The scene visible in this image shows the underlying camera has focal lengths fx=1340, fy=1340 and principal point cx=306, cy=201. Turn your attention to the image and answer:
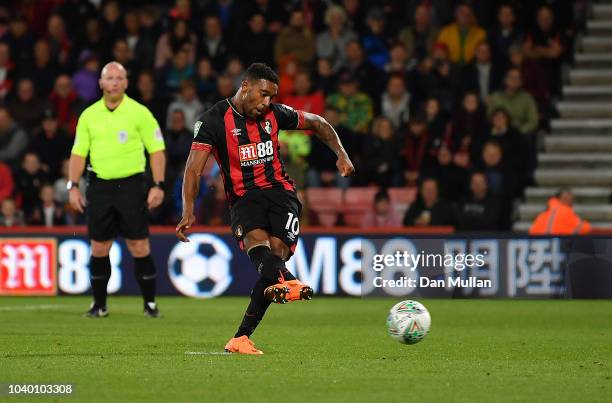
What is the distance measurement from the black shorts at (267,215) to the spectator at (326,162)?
9.96 metres

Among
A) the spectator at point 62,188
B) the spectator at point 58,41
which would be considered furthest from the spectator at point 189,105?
the spectator at point 58,41

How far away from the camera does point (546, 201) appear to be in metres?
20.0

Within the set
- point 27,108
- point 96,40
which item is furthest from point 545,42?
point 27,108

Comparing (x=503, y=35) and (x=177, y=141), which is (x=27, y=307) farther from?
(x=503, y=35)

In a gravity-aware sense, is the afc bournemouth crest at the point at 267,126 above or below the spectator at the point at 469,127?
below

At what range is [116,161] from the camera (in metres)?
13.3

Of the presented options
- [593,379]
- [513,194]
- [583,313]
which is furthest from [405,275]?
[593,379]

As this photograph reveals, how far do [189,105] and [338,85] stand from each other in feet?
7.67

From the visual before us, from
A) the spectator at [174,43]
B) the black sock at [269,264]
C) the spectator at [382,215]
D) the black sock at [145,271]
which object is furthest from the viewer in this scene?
the spectator at [174,43]

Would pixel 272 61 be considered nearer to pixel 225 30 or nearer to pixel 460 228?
pixel 225 30

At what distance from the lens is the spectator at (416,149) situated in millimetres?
19688

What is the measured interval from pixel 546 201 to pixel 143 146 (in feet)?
27.3

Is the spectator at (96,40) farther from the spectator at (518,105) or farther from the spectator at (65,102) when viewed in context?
the spectator at (518,105)

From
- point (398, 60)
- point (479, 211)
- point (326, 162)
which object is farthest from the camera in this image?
point (398, 60)
